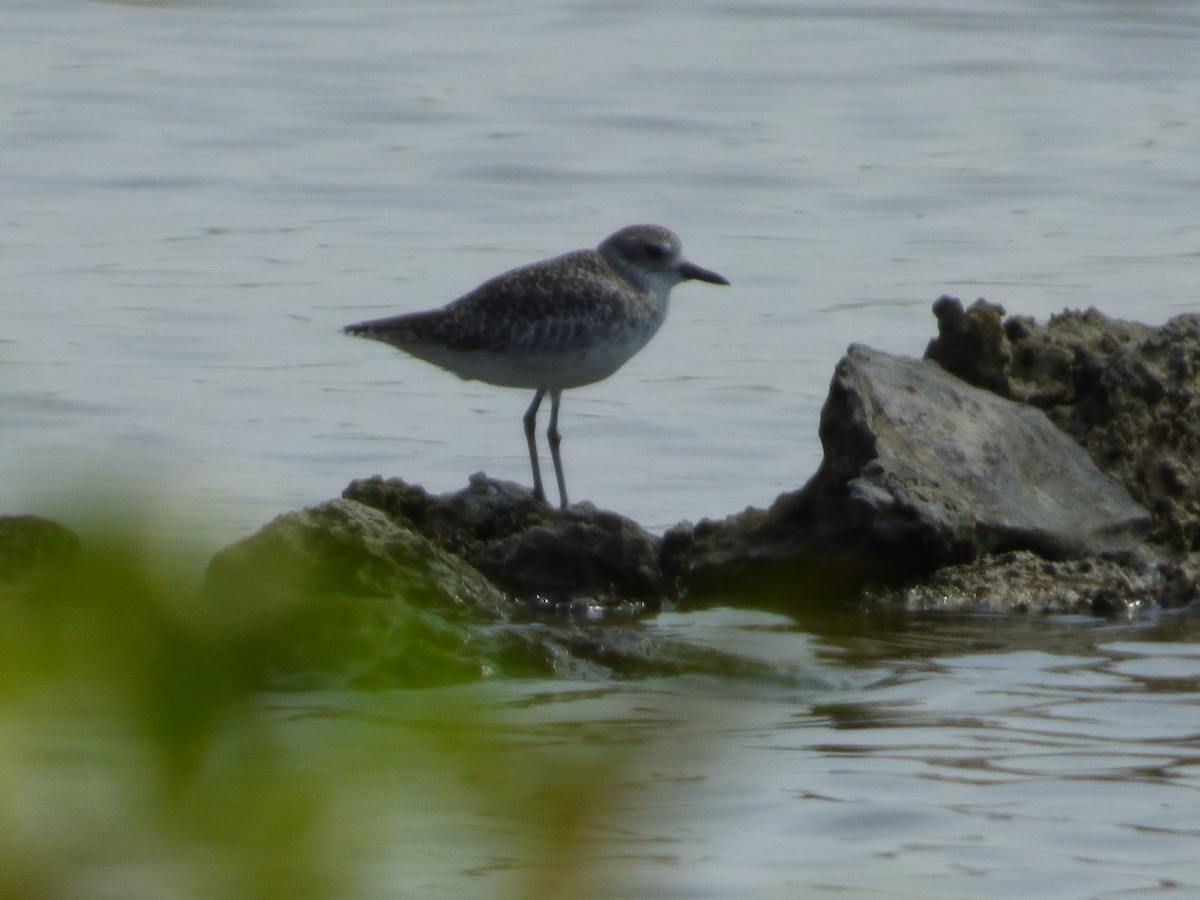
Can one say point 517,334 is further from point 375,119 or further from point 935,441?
point 375,119

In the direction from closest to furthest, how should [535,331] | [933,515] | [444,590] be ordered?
[444,590]
[933,515]
[535,331]

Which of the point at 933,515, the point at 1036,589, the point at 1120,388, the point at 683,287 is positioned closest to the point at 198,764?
the point at 933,515

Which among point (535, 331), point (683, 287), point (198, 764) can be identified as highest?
point (198, 764)

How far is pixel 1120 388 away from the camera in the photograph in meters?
8.17

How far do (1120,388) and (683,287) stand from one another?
8554 mm

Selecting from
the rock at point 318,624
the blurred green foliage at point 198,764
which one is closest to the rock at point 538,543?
the rock at point 318,624

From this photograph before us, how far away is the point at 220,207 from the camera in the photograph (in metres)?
18.8

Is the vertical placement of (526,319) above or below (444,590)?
above

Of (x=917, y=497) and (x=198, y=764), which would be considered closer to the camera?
(x=198, y=764)

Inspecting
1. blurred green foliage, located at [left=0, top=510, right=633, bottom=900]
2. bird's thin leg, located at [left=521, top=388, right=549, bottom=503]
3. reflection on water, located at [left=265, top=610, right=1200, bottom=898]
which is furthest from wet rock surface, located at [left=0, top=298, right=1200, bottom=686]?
blurred green foliage, located at [left=0, top=510, right=633, bottom=900]

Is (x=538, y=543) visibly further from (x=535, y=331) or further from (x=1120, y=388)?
(x=1120, y=388)

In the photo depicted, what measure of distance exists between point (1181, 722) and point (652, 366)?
7865 mm

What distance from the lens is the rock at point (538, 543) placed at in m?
7.79

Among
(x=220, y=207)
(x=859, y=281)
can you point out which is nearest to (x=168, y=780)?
(x=859, y=281)
